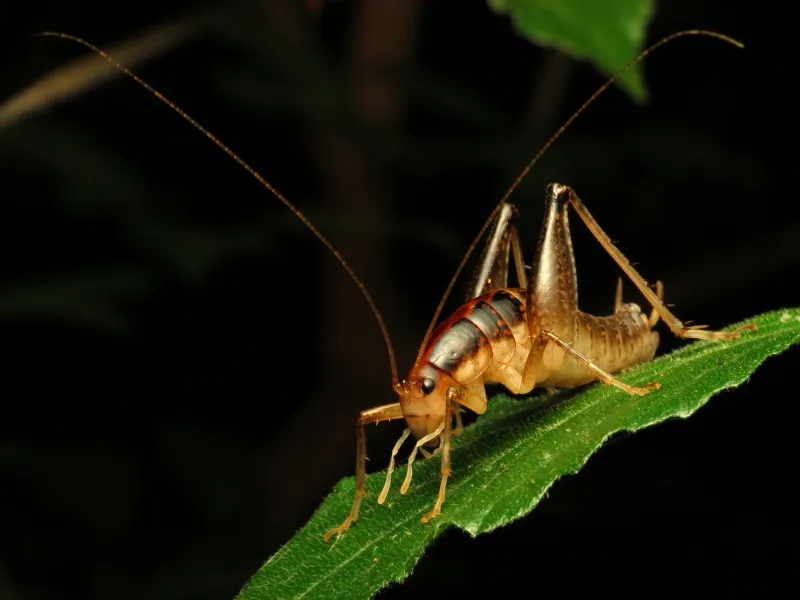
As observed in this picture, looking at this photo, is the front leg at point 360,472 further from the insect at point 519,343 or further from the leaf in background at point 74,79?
the leaf in background at point 74,79

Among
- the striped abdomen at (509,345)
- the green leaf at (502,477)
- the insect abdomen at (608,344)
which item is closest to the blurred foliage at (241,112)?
the striped abdomen at (509,345)

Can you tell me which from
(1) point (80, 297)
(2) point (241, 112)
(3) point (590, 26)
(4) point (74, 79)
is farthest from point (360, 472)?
(2) point (241, 112)

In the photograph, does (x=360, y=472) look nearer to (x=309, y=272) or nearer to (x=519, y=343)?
(x=519, y=343)

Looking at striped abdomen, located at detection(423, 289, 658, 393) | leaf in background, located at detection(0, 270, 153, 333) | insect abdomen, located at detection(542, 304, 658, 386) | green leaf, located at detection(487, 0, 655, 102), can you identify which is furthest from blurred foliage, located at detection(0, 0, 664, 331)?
insect abdomen, located at detection(542, 304, 658, 386)

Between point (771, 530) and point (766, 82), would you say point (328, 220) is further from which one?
point (766, 82)

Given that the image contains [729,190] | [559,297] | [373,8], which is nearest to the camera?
[559,297]

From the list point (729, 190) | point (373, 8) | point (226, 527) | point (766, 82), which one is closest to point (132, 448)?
point (226, 527)
